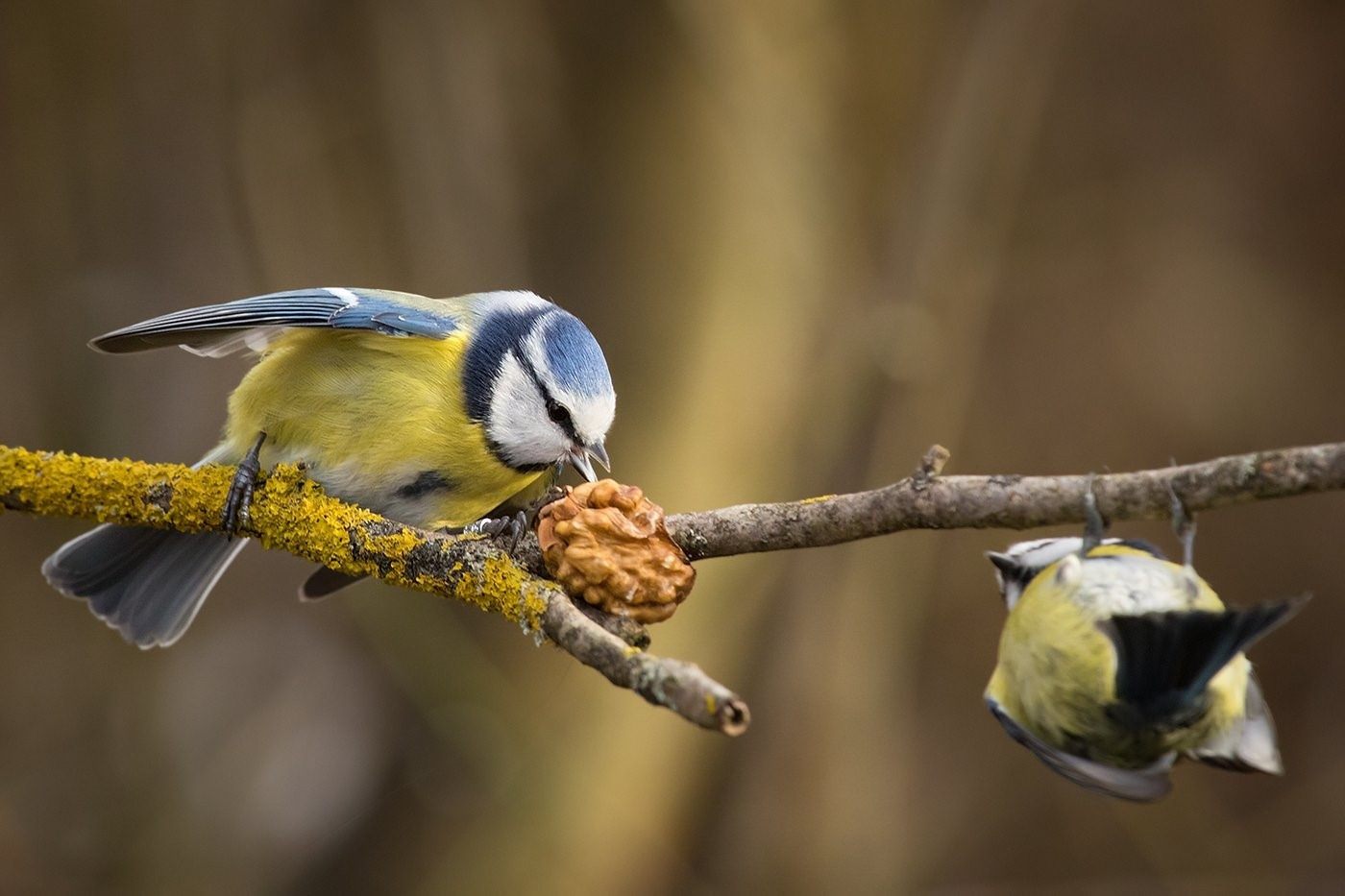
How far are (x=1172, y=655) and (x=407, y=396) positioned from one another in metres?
1.04

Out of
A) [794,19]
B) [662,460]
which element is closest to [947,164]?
[794,19]

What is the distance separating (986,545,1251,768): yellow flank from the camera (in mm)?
1021

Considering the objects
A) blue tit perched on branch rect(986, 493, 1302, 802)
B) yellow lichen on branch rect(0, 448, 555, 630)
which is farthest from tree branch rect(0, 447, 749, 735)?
blue tit perched on branch rect(986, 493, 1302, 802)

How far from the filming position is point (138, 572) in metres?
1.85

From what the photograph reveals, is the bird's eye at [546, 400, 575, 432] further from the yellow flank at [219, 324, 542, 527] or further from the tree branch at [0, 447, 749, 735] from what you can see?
the tree branch at [0, 447, 749, 735]

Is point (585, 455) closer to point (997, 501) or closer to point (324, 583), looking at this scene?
point (324, 583)

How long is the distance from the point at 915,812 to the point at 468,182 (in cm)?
183

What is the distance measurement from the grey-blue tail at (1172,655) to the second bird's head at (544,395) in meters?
0.77

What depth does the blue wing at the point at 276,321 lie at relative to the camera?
155cm

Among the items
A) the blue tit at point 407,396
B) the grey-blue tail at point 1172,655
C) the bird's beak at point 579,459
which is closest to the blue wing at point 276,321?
the blue tit at point 407,396

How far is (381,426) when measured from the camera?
1.59 m

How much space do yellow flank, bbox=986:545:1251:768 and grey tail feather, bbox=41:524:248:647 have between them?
127 centimetres

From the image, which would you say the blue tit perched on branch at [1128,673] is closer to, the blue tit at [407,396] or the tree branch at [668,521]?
the tree branch at [668,521]

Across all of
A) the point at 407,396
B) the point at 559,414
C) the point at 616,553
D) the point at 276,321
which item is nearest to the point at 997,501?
the point at 616,553
